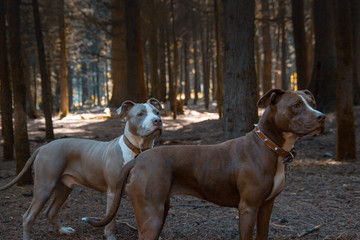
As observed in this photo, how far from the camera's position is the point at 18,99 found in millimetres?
7789

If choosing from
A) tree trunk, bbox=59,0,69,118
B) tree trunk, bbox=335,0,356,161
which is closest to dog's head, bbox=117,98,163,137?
tree trunk, bbox=335,0,356,161

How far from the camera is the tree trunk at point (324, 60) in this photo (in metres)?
15.2

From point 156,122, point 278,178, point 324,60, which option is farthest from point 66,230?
point 324,60

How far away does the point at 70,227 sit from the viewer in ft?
17.9

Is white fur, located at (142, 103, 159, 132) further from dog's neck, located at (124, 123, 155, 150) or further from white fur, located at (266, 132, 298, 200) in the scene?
white fur, located at (266, 132, 298, 200)

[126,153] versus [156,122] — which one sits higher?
[156,122]

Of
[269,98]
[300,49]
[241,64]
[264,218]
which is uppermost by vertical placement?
[300,49]

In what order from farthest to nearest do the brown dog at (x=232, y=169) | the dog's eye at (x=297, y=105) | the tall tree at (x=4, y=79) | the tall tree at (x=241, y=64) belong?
the tall tree at (x=4, y=79)
the tall tree at (x=241, y=64)
the dog's eye at (x=297, y=105)
the brown dog at (x=232, y=169)

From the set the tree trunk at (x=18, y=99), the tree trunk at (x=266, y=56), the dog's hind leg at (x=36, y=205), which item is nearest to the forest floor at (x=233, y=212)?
the dog's hind leg at (x=36, y=205)

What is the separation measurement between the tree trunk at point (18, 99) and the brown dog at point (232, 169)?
489 cm

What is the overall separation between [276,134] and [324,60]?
12943 mm

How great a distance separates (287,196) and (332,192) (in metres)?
0.86

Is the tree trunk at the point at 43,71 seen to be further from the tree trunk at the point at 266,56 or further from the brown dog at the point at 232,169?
the tree trunk at the point at 266,56

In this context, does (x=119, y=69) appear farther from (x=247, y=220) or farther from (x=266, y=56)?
(x=247, y=220)
